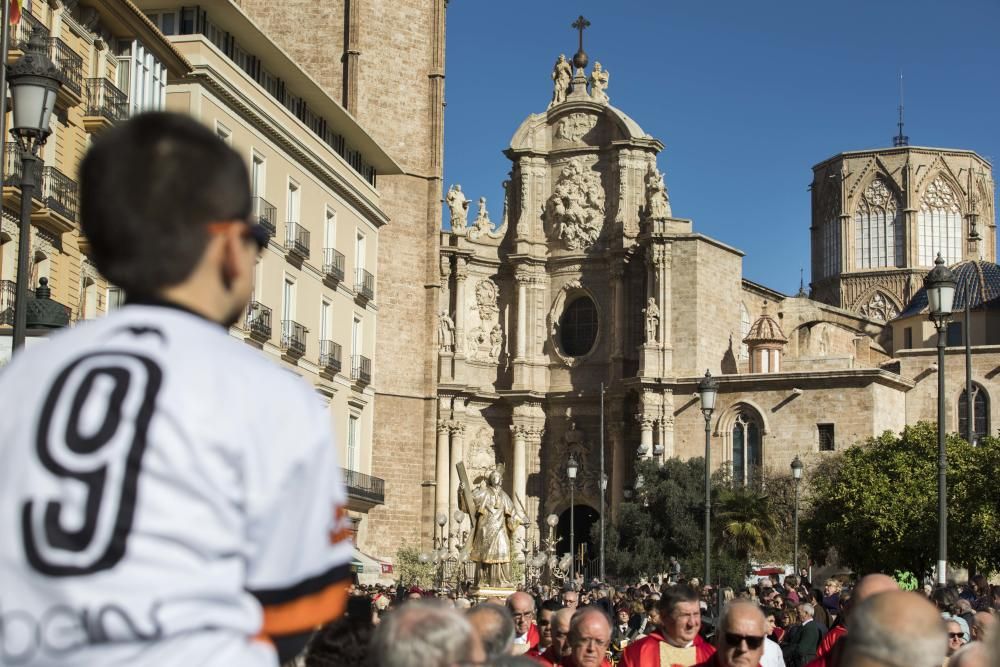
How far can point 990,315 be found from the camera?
72.1 metres

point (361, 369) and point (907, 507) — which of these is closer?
point (361, 369)

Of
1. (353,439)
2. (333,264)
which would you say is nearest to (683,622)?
(333,264)

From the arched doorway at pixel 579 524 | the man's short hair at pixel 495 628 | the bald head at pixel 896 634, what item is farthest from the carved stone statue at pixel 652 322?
the bald head at pixel 896 634

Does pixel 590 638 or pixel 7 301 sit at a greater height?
pixel 7 301

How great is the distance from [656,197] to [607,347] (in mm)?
6654

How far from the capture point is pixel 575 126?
6850 centimetres

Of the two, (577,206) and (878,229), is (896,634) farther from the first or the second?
(878,229)

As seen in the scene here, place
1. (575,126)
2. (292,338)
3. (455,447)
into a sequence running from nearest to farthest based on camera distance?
Result: (292,338)
(455,447)
(575,126)

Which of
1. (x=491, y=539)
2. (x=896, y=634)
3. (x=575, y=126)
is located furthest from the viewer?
(x=575, y=126)

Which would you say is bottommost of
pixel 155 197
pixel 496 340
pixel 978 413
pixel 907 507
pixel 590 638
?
pixel 590 638

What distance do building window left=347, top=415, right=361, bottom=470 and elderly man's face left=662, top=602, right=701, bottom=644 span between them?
3500 cm

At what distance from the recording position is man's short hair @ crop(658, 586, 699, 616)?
324 inches

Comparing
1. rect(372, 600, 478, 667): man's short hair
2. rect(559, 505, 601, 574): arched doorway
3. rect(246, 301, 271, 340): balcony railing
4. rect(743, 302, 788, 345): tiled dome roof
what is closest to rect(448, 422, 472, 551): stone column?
rect(559, 505, 601, 574): arched doorway

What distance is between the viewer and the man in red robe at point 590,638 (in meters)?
7.77
